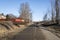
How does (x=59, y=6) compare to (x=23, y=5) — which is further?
(x=23, y=5)

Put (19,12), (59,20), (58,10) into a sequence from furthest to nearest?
1. (19,12)
2. (59,20)
3. (58,10)

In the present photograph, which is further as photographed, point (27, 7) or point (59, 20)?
point (27, 7)

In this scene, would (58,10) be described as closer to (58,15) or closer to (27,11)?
(58,15)

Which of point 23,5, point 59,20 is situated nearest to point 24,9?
point 23,5

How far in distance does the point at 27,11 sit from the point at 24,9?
3.76 meters

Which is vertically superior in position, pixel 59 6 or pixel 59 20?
pixel 59 6

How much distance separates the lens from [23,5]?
131250mm

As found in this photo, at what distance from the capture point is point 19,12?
12925 cm

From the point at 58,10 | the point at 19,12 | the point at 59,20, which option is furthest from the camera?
the point at 19,12

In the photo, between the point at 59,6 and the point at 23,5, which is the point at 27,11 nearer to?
the point at 23,5

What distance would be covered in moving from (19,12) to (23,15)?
3.93 metres

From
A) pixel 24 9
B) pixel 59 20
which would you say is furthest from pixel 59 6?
pixel 24 9

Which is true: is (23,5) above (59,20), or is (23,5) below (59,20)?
above

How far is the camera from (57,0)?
7506cm
